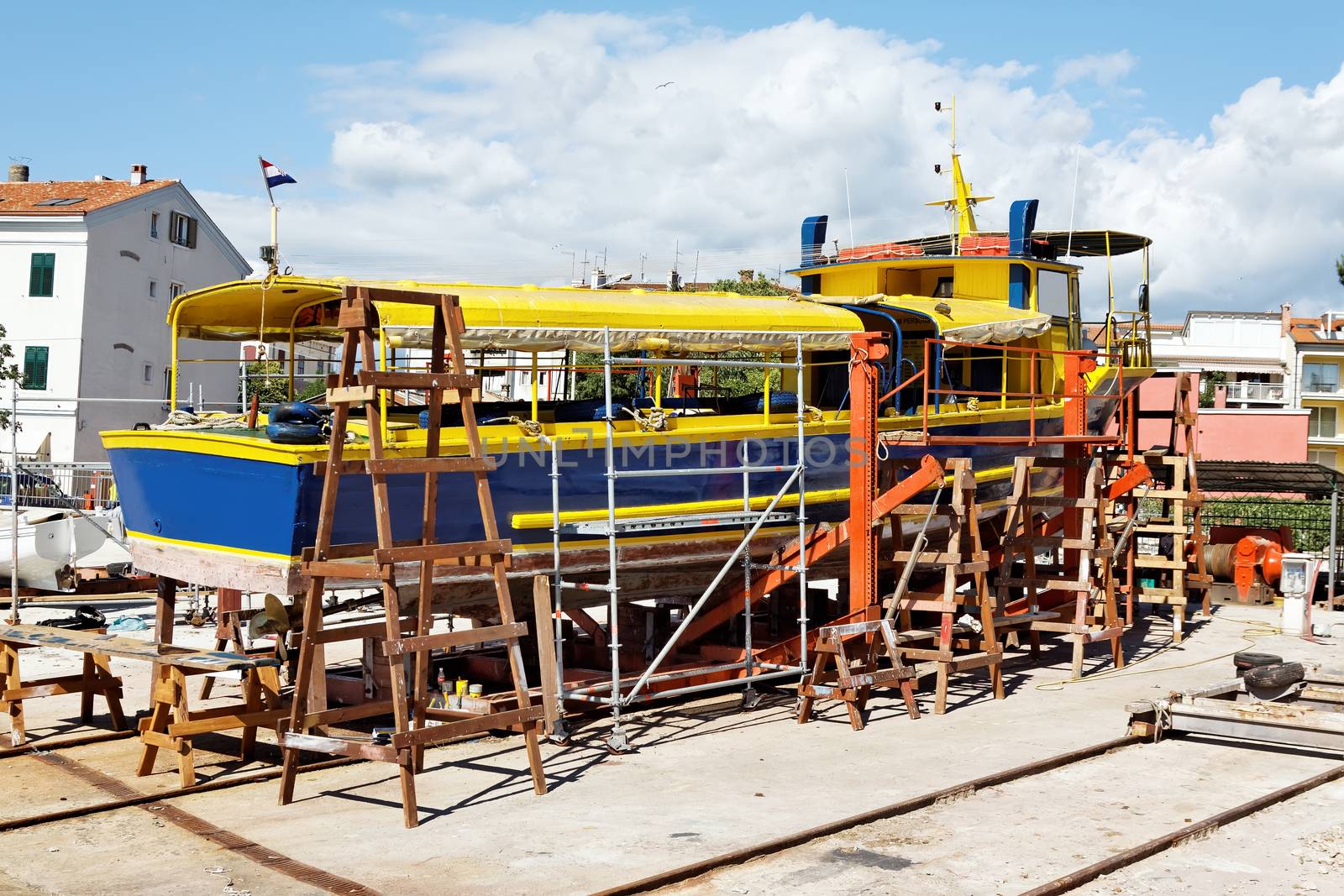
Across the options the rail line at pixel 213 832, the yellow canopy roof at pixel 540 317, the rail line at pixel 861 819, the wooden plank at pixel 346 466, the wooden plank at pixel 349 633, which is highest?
the yellow canopy roof at pixel 540 317

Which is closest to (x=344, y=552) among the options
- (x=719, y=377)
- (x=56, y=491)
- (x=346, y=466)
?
(x=346, y=466)

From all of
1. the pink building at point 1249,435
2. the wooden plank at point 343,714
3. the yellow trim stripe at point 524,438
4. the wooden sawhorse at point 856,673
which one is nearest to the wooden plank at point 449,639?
the wooden plank at point 343,714

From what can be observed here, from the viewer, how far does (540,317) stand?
11.5m

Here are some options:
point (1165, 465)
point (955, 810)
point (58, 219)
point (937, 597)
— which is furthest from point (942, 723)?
point (58, 219)

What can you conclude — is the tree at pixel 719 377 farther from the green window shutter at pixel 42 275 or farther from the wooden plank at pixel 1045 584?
the green window shutter at pixel 42 275

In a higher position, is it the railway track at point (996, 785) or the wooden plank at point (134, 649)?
the wooden plank at point (134, 649)

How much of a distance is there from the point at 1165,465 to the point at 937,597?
8.68 m

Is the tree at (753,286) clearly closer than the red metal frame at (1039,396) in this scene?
No

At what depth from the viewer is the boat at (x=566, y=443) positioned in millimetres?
10664

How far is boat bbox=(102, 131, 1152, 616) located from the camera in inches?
420

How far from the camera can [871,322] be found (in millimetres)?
14609

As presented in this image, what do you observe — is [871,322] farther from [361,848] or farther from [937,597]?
[361,848]

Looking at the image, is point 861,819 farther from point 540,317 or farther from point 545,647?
point 540,317

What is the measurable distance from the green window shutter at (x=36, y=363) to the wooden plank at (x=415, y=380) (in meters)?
29.4
